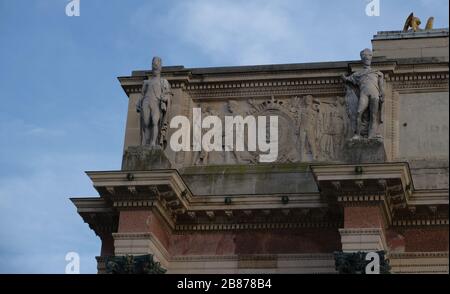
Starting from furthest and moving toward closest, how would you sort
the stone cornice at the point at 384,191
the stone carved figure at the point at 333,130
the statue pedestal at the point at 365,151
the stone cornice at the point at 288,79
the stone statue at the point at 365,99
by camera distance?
the stone cornice at the point at 288,79 < the stone carved figure at the point at 333,130 < the stone statue at the point at 365,99 < the statue pedestal at the point at 365,151 < the stone cornice at the point at 384,191

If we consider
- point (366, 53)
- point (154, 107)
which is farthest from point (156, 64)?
point (366, 53)

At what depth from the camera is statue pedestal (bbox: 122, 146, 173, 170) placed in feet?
87.8

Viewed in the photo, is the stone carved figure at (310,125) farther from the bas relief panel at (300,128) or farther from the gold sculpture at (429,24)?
the gold sculpture at (429,24)

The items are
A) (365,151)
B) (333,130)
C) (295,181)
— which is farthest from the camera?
(333,130)

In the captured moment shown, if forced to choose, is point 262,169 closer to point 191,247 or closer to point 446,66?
point 191,247

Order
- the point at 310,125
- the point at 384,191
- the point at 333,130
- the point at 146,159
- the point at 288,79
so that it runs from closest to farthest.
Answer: the point at 384,191, the point at 146,159, the point at 333,130, the point at 310,125, the point at 288,79

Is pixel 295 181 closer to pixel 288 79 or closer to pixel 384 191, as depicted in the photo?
pixel 288 79

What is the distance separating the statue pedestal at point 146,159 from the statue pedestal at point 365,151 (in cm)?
430

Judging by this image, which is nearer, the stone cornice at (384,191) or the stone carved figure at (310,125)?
the stone cornice at (384,191)

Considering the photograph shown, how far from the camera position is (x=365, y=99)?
87.6 feet

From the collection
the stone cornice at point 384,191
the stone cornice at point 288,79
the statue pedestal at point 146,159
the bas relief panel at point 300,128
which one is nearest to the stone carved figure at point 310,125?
the bas relief panel at point 300,128

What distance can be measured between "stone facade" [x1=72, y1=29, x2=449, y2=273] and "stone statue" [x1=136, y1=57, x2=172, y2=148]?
0.59 metres

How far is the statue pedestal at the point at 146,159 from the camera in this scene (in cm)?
2675

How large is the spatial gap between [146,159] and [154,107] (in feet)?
5.00
